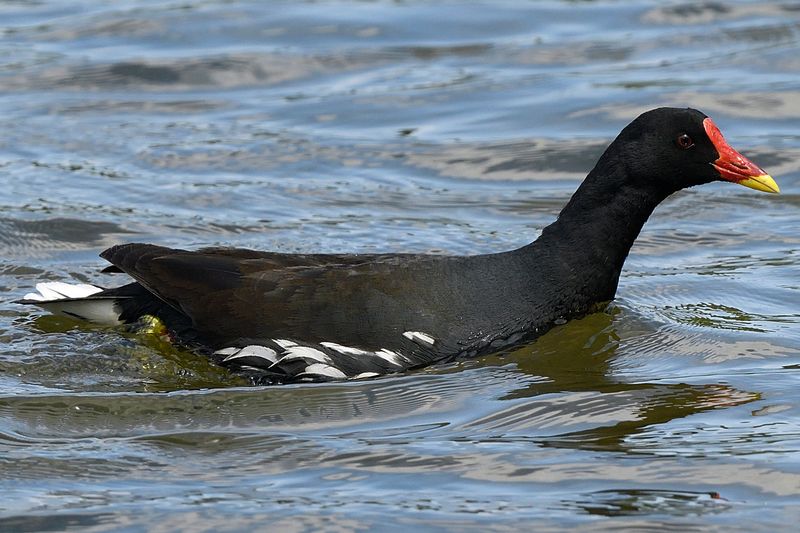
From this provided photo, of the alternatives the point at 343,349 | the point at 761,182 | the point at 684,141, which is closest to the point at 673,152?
the point at 684,141

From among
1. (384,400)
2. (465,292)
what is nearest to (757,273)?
(465,292)

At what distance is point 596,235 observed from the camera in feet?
21.5

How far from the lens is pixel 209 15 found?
13.9 metres

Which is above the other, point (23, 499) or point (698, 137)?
point (698, 137)

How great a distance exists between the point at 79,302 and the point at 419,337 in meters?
1.73

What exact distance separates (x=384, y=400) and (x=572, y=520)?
4.52 ft

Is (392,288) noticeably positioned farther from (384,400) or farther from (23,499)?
(23,499)

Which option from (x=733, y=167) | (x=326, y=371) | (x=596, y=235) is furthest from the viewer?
(x=733, y=167)

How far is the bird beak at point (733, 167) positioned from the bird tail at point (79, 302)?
9.67ft

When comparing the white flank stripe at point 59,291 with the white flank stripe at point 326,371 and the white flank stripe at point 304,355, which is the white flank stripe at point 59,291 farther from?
the white flank stripe at point 326,371

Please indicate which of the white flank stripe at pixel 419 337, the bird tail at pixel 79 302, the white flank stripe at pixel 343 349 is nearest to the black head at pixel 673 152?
the white flank stripe at pixel 419 337

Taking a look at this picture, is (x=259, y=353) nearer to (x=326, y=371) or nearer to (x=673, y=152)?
(x=326, y=371)

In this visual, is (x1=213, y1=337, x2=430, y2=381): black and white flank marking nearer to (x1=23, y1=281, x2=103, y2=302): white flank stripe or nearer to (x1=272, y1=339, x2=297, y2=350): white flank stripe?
(x1=272, y1=339, x2=297, y2=350): white flank stripe

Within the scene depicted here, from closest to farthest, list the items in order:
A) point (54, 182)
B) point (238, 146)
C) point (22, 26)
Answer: point (54, 182) → point (238, 146) → point (22, 26)
